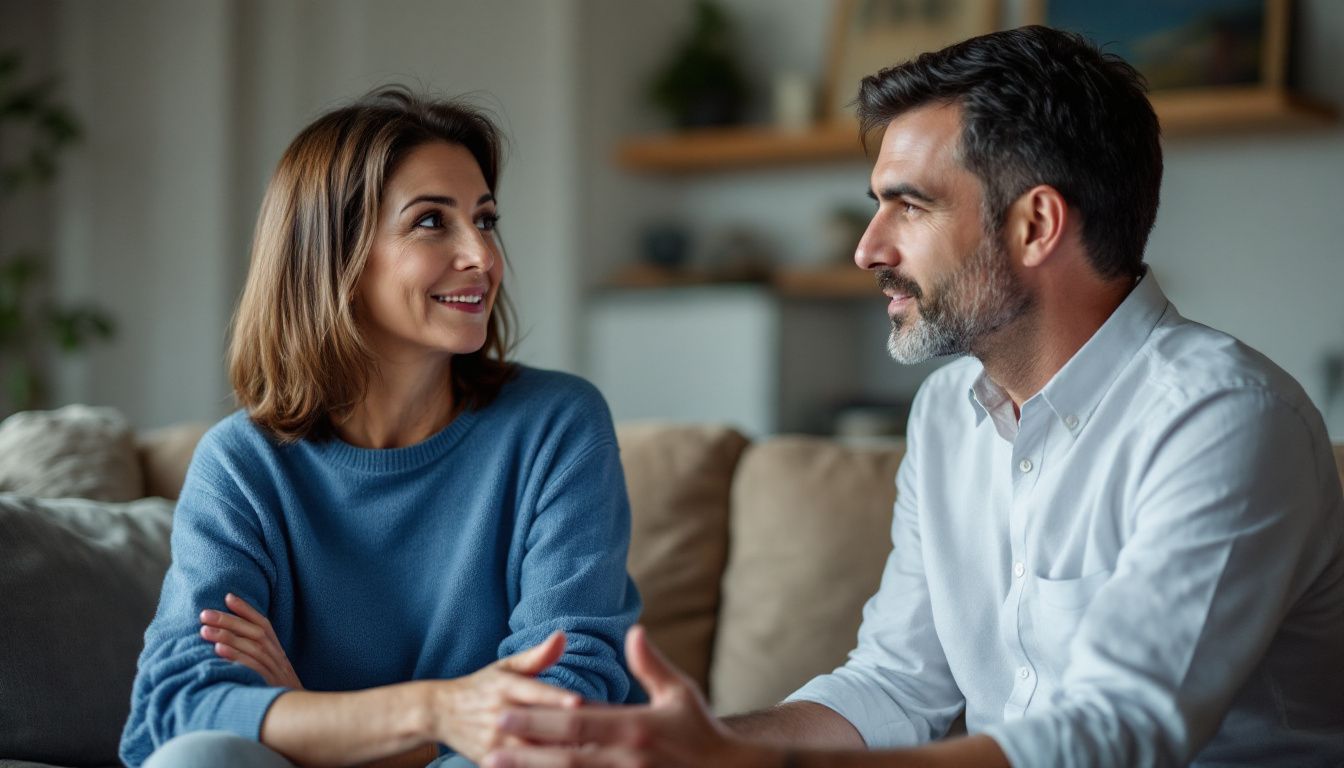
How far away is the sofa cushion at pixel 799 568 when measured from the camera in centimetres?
201

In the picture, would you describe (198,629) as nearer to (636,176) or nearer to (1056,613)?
(1056,613)

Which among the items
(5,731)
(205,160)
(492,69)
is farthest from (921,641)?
(492,69)

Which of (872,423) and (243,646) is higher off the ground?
(243,646)

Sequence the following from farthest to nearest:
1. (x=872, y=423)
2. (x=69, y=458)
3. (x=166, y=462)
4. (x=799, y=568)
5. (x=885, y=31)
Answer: (x=885, y=31), (x=872, y=423), (x=166, y=462), (x=69, y=458), (x=799, y=568)

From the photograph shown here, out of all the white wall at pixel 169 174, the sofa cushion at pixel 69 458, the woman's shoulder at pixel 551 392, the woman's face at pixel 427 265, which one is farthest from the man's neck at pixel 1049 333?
the white wall at pixel 169 174

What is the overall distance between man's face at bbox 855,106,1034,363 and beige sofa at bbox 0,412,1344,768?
0.59m

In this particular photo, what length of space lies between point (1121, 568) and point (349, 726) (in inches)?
30.0

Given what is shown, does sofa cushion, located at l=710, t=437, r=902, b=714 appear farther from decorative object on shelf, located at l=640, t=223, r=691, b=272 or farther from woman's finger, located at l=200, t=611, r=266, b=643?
decorative object on shelf, located at l=640, t=223, r=691, b=272

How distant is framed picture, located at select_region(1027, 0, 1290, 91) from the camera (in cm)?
412

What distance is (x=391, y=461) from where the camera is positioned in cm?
165

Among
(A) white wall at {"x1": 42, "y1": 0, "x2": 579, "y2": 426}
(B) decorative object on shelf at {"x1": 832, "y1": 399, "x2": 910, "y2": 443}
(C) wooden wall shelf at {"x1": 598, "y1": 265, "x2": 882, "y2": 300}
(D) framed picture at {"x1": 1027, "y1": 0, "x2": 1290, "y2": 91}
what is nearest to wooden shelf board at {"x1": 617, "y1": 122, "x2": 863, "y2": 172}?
(C) wooden wall shelf at {"x1": 598, "y1": 265, "x2": 882, "y2": 300}

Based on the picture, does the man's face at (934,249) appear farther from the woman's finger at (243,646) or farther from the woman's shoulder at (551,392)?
the woman's finger at (243,646)

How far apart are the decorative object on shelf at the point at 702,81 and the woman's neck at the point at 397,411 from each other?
141 inches

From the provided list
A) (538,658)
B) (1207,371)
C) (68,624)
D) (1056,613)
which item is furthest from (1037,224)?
(68,624)
